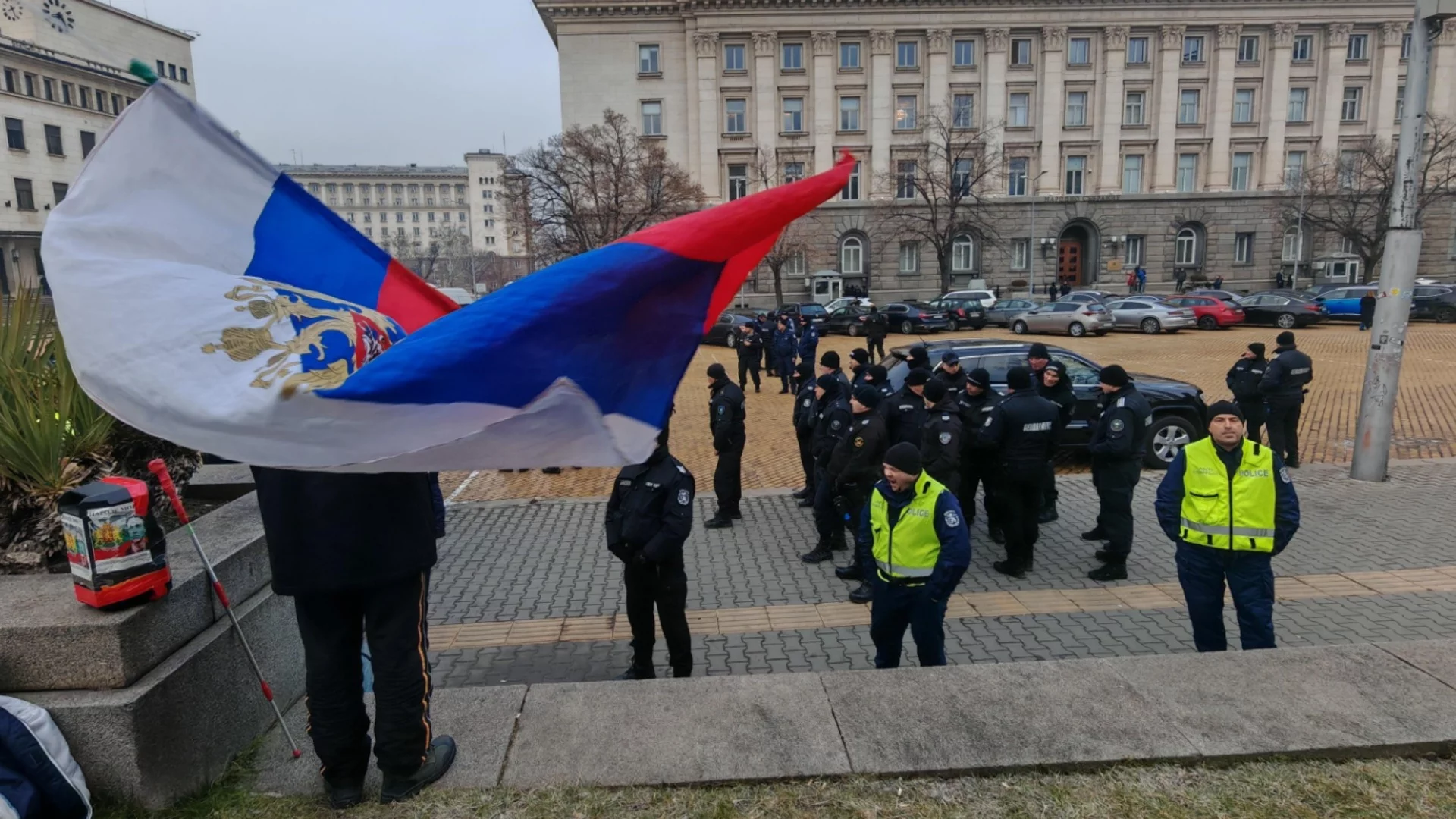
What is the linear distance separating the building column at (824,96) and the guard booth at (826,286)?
22.5 ft

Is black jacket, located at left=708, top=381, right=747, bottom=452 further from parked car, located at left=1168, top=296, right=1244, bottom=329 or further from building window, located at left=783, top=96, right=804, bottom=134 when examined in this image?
building window, located at left=783, top=96, right=804, bottom=134

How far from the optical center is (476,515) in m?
9.48

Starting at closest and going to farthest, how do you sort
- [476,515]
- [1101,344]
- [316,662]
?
[316,662], [476,515], [1101,344]

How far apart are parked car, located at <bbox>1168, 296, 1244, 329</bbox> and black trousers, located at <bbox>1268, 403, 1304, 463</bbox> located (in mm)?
23277

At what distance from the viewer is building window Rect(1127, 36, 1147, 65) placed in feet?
173

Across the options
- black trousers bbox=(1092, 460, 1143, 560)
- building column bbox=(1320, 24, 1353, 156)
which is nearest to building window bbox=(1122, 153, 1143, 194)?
building column bbox=(1320, 24, 1353, 156)

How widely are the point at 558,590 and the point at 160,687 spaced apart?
392 centimetres

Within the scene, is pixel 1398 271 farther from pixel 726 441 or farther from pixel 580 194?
pixel 580 194

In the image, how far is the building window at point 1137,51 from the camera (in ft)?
173

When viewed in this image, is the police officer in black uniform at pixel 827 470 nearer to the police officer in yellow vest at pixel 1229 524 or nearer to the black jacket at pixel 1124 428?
the black jacket at pixel 1124 428

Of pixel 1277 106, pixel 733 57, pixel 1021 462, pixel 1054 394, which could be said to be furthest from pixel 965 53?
pixel 1021 462

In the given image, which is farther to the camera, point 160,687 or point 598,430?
point 160,687

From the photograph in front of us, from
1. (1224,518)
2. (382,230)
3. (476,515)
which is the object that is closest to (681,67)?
(476,515)

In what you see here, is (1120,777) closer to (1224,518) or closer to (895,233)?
(1224,518)
